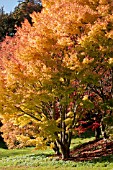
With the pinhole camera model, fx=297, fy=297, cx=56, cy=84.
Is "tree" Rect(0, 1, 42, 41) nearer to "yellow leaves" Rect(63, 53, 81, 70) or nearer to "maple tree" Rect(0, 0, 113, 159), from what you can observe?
"maple tree" Rect(0, 0, 113, 159)

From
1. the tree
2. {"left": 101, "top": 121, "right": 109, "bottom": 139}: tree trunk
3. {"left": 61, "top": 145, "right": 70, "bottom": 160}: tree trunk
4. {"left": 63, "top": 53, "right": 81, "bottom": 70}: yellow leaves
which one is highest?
the tree

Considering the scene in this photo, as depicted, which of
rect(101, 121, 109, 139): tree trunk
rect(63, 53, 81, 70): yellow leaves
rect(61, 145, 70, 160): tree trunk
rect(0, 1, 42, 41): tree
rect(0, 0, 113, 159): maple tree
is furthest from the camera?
rect(0, 1, 42, 41): tree

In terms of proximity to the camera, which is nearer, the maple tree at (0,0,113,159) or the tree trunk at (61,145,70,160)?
the maple tree at (0,0,113,159)

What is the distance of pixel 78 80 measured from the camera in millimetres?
16891

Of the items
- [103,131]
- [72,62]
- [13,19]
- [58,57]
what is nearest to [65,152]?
[103,131]

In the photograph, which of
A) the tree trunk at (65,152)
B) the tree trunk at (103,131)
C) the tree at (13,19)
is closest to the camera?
the tree trunk at (65,152)

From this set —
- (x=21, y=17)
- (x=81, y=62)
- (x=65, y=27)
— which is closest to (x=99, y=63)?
(x=81, y=62)

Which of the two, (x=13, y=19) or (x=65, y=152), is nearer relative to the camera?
(x=65, y=152)

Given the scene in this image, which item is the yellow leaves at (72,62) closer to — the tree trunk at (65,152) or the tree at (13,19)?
the tree trunk at (65,152)

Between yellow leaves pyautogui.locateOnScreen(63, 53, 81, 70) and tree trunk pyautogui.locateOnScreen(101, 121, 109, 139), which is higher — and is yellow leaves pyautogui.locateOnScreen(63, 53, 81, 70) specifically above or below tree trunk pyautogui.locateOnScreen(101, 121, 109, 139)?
above

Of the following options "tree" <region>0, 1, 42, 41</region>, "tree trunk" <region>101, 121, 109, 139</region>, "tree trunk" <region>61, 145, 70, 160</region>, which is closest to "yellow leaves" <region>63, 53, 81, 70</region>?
"tree trunk" <region>61, 145, 70, 160</region>

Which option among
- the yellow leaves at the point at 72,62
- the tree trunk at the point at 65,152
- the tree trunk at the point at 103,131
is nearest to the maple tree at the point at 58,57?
the yellow leaves at the point at 72,62

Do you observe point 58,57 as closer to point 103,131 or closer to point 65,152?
point 65,152

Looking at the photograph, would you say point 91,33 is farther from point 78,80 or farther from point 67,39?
point 78,80
